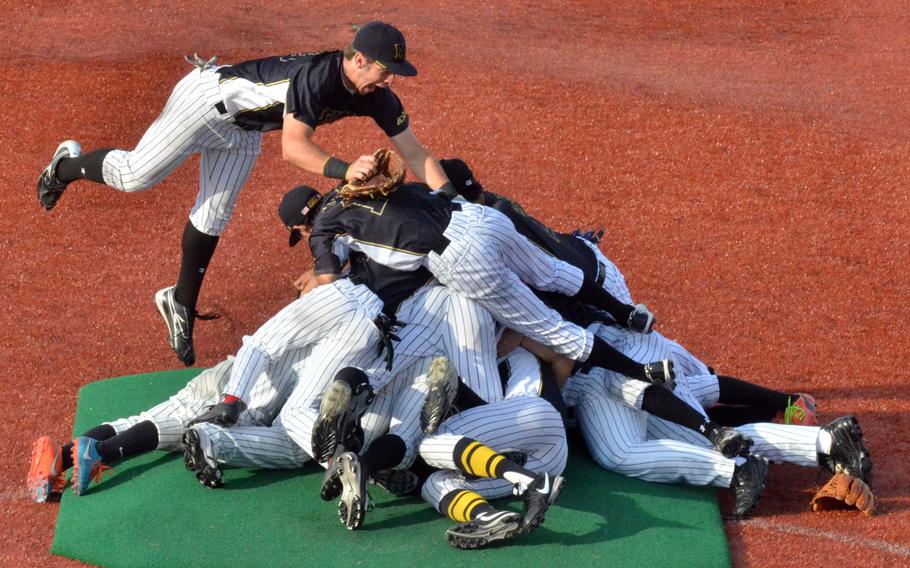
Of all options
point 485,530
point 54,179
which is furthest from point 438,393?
point 54,179

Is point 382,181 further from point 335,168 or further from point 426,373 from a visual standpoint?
point 426,373

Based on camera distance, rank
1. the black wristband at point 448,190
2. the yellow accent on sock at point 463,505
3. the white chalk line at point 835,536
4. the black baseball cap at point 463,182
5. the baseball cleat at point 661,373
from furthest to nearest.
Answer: the black baseball cap at point 463,182 → the black wristband at point 448,190 → the baseball cleat at point 661,373 → the white chalk line at point 835,536 → the yellow accent on sock at point 463,505

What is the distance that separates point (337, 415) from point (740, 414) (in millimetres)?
2125

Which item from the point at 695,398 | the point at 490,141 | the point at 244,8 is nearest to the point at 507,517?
the point at 695,398

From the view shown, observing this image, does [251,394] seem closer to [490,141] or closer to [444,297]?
[444,297]

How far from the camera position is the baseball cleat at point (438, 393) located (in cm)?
464

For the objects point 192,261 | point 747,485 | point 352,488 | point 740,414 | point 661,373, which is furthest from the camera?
point 192,261

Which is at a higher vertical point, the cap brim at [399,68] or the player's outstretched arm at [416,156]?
the cap brim at [399,68]

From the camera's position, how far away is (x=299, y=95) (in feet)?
17.3

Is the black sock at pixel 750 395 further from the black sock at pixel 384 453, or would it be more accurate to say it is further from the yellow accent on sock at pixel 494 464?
the black sock at pixel 384 453

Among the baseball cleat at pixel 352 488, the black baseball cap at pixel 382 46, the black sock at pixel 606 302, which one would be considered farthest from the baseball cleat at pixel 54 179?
the black sock at pixel 606 302

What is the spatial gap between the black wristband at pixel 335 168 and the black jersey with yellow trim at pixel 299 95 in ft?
0.75

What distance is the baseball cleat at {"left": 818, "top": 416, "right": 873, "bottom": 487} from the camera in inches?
194

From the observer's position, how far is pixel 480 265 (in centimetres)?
501
